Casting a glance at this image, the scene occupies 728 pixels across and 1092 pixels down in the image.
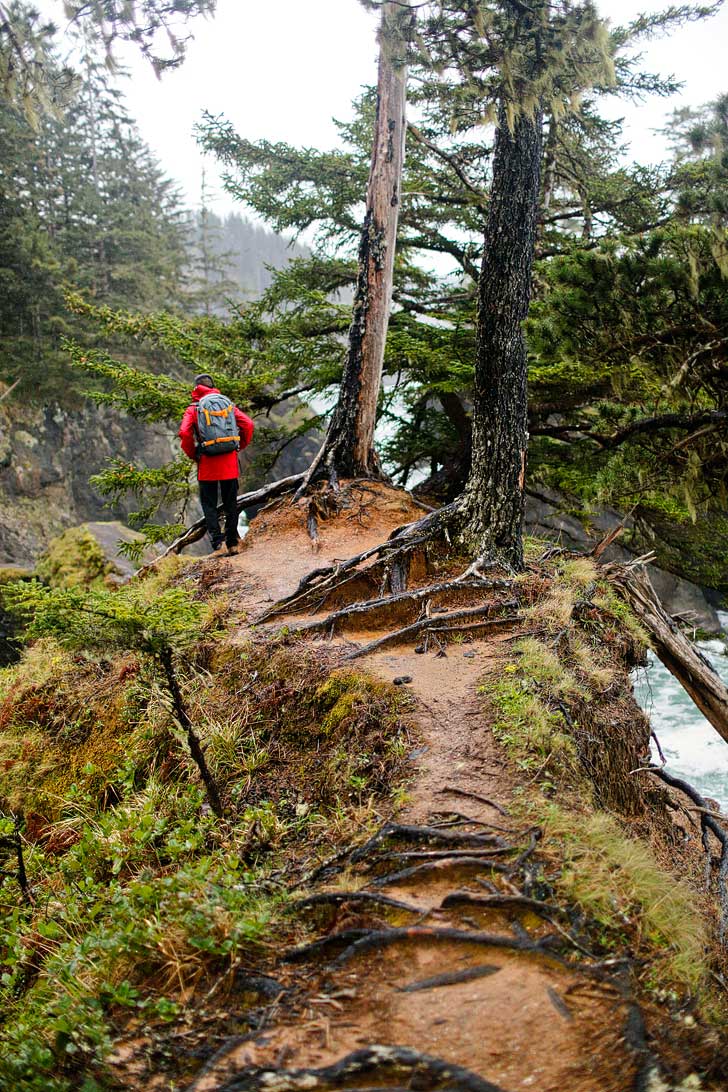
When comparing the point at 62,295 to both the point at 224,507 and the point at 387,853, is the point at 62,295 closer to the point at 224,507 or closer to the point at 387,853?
the point at 224,507

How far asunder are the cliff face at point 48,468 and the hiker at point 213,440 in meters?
15.5

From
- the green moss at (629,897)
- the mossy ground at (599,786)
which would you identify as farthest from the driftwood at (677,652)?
the green moss at (629,897)

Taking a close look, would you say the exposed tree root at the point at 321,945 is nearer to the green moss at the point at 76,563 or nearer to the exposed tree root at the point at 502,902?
the exposed tree root at the point at 502,902

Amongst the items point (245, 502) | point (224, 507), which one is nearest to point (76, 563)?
point (245, 502)

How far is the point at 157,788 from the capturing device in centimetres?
483

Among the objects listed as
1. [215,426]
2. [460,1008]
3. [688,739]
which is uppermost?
[215,426]

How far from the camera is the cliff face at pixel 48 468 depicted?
24297 mm

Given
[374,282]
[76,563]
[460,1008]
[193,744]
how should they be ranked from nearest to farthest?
[460,1008], [193,744], [374,282], [76,563]

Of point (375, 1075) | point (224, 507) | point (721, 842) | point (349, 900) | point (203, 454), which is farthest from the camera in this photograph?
point (224, 507)

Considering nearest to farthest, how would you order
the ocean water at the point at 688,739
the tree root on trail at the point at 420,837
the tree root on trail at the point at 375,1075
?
the tree root on trail at the point at 375,1075
the tree root on trail at the point at 420,837
the ocean water at the point at 688,739

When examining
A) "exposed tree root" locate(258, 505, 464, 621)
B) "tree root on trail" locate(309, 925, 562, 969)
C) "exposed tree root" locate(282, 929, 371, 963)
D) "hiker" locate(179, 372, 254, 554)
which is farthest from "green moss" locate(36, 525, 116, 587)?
"tree root on trail" locate(309, 925, 562, 969)

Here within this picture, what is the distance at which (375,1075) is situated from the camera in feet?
7.43

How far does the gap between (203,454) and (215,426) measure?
0.36 m

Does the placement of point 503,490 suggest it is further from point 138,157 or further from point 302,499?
point 138,157
